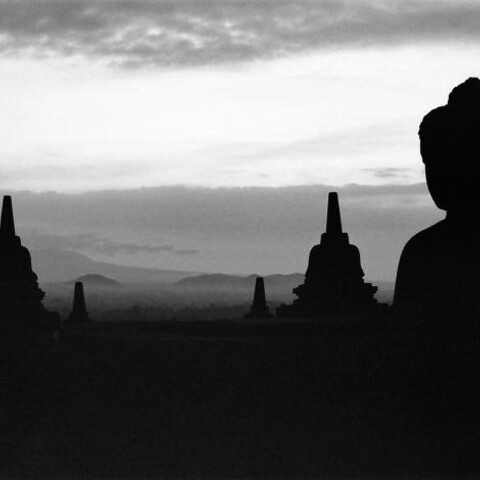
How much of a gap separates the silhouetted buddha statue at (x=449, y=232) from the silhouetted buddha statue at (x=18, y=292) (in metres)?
10.4

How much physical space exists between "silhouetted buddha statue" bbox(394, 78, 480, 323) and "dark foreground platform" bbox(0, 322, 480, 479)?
0.16m

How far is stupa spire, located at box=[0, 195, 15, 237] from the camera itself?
1720 centimetres

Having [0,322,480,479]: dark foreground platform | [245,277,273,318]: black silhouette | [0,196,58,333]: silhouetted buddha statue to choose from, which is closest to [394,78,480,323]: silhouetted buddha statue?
[0,322,480,479]: dark foreground platform

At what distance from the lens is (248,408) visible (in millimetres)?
7184

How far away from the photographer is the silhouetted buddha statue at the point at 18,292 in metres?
15.2

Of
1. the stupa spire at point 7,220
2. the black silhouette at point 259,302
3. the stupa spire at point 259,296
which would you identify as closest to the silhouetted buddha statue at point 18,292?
the stupa spire at point 7,220

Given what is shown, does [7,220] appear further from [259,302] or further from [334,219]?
[259,302]

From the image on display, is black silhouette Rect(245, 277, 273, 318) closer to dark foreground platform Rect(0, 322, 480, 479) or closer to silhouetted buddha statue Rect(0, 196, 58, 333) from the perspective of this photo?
silhouetted buddha statue Rect(0, 196, 58, 333)

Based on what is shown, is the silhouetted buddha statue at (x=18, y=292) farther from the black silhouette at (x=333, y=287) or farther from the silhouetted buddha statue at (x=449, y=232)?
the silhouetted buddha statue at (x=449, y=232)

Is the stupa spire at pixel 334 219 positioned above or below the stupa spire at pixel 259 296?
Answer: above

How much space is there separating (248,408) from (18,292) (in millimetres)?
9590

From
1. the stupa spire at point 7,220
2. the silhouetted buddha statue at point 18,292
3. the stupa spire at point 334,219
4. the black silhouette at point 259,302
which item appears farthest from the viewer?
the black silhouette at point 259,302

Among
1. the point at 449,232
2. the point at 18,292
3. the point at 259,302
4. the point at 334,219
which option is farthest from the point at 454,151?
the point at 259,302

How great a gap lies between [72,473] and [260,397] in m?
1.46
